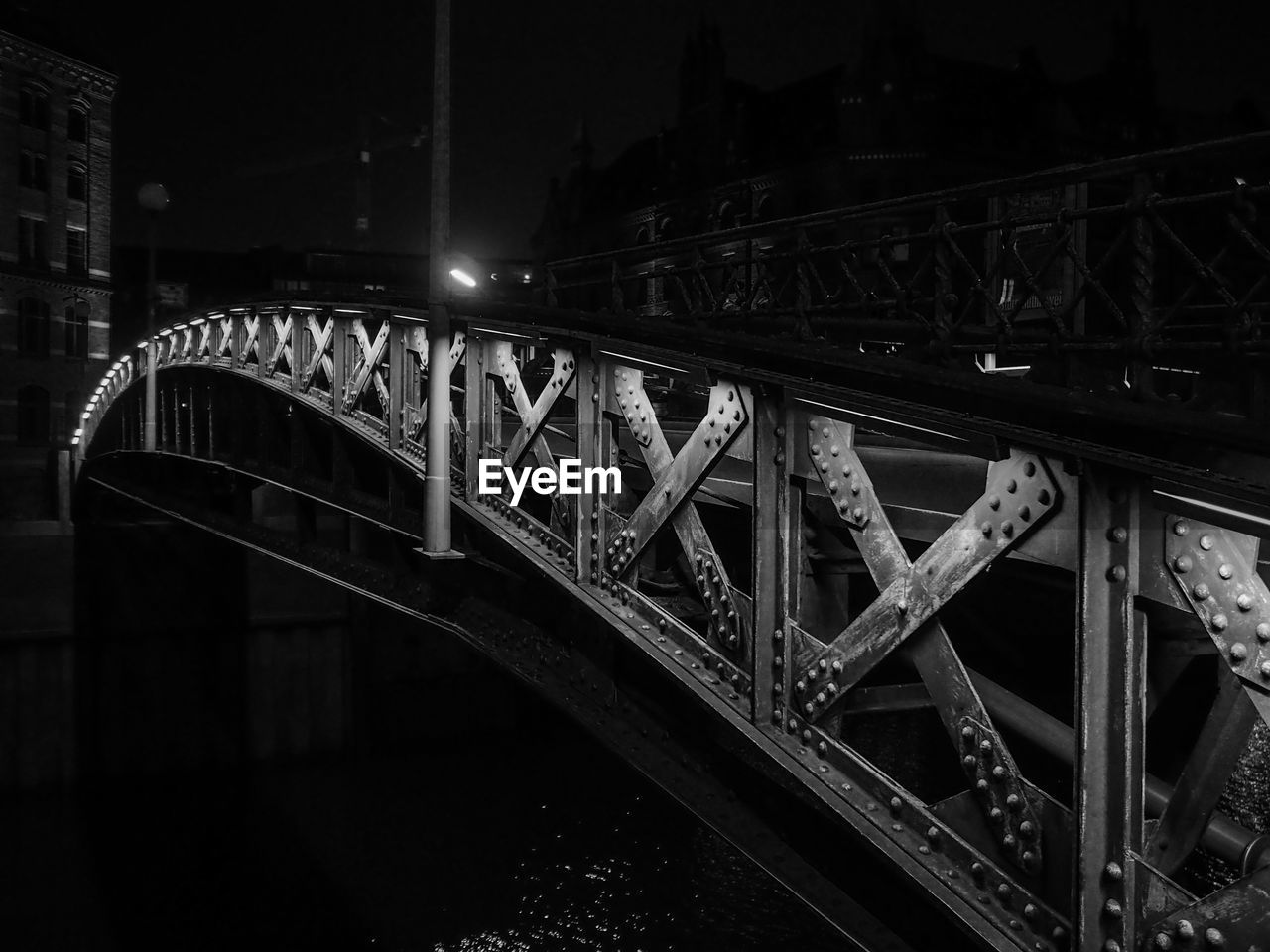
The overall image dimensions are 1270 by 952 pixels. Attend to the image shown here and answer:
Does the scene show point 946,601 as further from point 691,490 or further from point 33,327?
point 33,327

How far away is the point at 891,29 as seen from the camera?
43.2 metres

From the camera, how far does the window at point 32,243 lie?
43.8 metres

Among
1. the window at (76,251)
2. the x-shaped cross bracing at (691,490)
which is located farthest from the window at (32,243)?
the x-shaped cross bracing at (691,490)

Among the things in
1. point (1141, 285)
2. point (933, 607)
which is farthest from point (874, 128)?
point (933, 607)

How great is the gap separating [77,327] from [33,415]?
4186mm

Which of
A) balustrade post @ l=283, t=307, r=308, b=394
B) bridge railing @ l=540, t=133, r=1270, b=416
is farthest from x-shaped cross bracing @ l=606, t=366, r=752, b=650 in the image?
balustrade post @ l=283, t=307, r=308, b=394

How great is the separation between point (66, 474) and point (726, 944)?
20371mm

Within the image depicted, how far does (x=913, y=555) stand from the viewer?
8.49 meters

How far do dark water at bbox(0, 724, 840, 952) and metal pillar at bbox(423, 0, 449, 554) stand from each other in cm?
1291

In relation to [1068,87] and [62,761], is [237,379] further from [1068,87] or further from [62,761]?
[1068,87]

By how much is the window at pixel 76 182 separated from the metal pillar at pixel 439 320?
45.0m

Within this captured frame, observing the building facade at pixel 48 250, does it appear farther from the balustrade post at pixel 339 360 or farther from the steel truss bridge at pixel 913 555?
the steel truss bridge at pixel 913 555

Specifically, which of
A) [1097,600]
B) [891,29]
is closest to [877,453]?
[1097,600]

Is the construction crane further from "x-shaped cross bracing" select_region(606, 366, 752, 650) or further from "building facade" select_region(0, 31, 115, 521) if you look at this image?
"building facade" select_region(0, 31, 115, 521)
